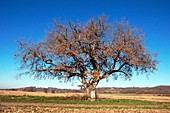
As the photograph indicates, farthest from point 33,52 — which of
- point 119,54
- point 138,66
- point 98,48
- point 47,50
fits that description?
point 138,66

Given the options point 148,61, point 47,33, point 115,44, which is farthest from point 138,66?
point 47,33

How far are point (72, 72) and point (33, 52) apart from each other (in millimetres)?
6771

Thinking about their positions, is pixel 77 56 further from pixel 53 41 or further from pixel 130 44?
pixel 130 44

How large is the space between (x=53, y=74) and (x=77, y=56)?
16.4 feet

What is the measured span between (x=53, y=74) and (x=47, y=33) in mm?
6418

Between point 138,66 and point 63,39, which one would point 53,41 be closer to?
point 63,39

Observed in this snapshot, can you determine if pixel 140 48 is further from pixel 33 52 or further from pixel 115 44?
pixel 33 52

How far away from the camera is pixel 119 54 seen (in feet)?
146

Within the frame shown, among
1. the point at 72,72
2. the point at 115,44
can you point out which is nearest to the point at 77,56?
the point at 72,72

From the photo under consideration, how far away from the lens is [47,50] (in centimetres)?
4447

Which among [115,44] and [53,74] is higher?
[115,44]

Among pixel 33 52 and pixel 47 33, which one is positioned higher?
pixel 47 33

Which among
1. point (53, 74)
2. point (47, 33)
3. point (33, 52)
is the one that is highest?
point (47, 33)

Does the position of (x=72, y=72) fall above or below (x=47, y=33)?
below
